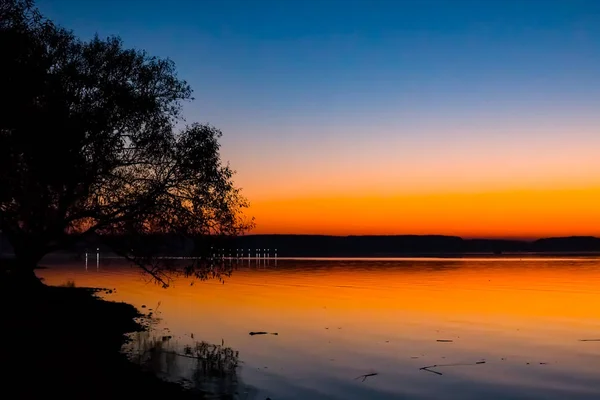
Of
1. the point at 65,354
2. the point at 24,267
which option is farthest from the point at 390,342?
the point at 24,267

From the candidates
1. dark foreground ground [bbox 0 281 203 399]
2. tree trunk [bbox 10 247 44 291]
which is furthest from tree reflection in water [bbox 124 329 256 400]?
tree trunk [bbox 10 247 44 291]

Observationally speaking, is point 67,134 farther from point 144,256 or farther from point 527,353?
point 527,353

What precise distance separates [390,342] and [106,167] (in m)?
17.6

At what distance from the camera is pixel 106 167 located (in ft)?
107

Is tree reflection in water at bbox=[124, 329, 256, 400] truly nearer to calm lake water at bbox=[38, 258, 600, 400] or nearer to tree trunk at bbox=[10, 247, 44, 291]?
calm lake water at bbox=[38, 258, 600, 400]

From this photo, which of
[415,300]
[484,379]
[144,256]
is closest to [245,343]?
[144,256]

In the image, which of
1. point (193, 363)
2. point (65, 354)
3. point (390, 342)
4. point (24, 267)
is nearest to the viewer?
point (65, 354)

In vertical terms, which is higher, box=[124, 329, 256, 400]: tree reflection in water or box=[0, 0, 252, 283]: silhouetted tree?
box=[0, 0, 252, 283]: silhouetted tree

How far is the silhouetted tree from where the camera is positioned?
95.9 feet

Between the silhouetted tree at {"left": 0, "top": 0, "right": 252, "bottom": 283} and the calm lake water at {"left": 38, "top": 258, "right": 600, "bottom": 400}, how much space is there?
6533mm

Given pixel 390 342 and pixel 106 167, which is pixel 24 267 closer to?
pixel 106 167


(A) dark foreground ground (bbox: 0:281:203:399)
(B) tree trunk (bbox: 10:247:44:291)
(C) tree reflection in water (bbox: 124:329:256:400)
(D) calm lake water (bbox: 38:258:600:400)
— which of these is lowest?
(D) calm lake water (bbox: 38:258:600:400)

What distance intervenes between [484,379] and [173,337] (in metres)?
16.2

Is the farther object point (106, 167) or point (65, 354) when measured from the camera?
point (106, 167)
